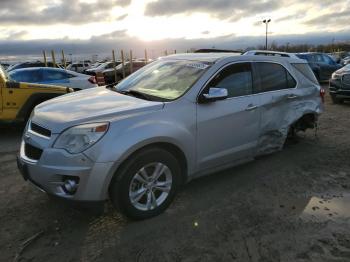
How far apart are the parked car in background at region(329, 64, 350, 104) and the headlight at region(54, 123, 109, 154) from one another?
32.5 feet

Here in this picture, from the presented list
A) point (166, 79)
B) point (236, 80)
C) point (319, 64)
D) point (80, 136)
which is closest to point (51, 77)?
point (166, 79)

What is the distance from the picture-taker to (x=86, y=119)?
144 inches

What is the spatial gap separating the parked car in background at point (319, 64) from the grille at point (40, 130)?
16.1 meters

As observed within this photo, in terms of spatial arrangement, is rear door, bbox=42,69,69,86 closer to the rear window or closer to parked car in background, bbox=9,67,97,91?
parked car in background, bbox=9,67,97,91

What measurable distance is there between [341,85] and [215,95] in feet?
28.8

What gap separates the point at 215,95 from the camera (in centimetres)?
427

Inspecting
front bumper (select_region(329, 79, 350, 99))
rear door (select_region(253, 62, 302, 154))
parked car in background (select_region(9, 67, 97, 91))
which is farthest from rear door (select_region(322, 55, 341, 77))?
rear door (select_region(253, 62, 302, 154))

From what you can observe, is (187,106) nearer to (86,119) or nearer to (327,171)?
(86,119)

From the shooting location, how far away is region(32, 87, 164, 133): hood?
12.1 ft

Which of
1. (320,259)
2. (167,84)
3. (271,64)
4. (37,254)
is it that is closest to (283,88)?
(271,64)

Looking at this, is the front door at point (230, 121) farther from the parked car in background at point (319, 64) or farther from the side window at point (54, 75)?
the parked car in background at point (319, 64)

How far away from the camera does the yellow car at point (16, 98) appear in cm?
768

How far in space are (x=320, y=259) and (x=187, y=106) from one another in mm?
2030

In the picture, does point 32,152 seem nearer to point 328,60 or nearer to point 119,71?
point 328,60
